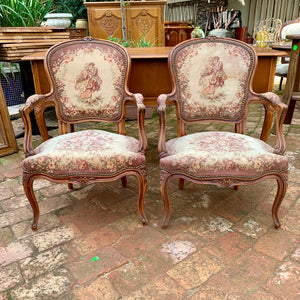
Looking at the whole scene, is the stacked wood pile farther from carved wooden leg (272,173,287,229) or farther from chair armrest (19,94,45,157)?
carved wooden leg (272,173,287,229)

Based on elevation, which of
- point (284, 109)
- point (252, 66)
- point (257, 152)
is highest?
point (252, 66)

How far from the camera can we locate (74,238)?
5.82 ft

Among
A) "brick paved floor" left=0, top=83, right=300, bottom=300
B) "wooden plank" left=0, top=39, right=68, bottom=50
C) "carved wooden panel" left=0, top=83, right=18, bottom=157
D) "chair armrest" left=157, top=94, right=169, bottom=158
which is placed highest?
"wooden plank" left=0, top=39, right=68, bottom=50

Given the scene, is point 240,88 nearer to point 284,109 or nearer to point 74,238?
point 284,109

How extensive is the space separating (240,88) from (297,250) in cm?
110

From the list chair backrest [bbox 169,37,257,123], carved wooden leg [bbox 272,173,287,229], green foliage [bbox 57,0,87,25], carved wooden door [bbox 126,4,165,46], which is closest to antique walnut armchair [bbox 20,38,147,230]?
chair backrest [bbox 169,37,257,123]

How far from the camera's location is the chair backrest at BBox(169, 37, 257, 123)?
2041 mm

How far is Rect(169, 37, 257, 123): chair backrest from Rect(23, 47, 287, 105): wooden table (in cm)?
24

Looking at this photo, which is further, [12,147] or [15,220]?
[12,147]

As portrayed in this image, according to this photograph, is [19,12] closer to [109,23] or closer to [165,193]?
[109,23]

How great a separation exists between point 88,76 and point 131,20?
11.6 ft

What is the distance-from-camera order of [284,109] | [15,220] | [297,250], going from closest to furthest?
[297,250]
[284,109]
[15,220]

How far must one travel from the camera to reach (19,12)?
3189mm

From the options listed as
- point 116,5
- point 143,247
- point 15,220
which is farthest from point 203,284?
point 116,5
